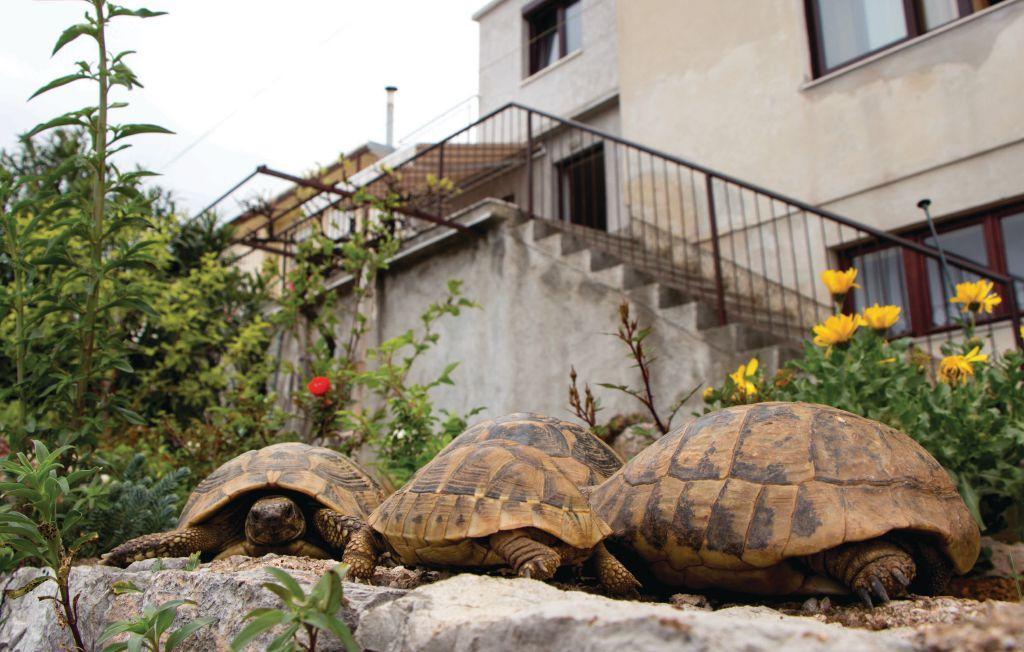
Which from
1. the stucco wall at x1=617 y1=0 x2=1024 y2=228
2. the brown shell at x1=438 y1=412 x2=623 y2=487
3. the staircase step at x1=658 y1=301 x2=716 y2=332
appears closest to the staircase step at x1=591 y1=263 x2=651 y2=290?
the staircase step at x1=658 y1=301 x2=716 y2=332

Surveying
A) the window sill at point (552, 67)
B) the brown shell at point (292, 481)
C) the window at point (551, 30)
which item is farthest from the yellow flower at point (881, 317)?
the window at point (551, 30)

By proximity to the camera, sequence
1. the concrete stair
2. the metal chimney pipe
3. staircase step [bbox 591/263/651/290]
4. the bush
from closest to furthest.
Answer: the bush < the concrete stair < staircase step [bbox 591/263/651/290] < the metal chimney pipe

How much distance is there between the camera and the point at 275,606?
2188 millimetres

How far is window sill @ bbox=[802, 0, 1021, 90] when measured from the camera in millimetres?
7871

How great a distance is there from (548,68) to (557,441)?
1223 cm

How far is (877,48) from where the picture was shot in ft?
29.2

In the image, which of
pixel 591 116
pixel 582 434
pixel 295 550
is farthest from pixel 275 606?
pixel 591 116

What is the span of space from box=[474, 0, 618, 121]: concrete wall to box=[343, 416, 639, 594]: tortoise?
11029mm

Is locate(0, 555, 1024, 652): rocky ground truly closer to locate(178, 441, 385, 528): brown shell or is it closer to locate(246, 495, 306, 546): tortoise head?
locate(246, 495, 306, 546): tortoise head

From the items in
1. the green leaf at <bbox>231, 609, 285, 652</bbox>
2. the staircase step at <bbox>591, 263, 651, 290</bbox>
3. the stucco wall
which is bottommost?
the green leaf at <bbox>231, 609, 285, 652</bbox>

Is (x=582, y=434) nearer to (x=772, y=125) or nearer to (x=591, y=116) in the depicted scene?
(x=772, y=125)

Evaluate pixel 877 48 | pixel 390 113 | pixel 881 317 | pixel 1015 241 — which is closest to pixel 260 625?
pixel 881 317

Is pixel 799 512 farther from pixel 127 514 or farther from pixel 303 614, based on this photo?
pixel 127 514

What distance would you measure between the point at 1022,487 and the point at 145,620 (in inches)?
137
